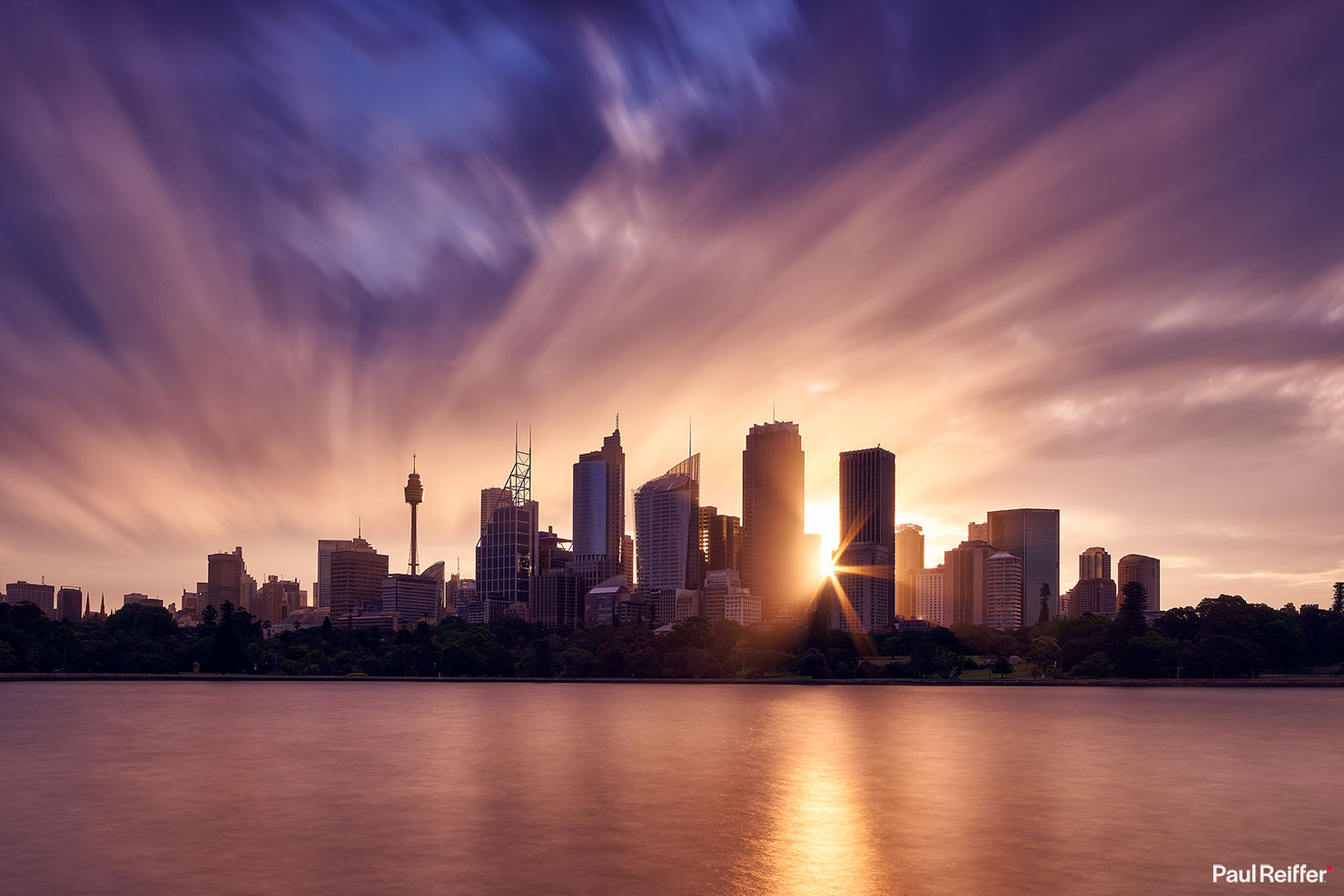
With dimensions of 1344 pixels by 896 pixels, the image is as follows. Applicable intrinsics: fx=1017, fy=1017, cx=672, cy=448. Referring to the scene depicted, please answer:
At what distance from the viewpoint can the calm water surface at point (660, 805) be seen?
136ft

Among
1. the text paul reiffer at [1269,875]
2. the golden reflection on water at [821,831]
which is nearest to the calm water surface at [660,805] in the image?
the golden reflection on water at [821,831]

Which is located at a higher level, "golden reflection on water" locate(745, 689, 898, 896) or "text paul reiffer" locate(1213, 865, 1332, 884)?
"text paul reiffer" locate(1213, 865, 1332, 884)

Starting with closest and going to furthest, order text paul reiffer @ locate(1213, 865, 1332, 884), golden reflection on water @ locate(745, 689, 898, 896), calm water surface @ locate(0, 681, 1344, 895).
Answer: golden reflection on water @ locate(745, 689, 898, 896) → text paul reiffer @ locate(1213, 865, 1332, 884) → calm water surface @ locate(0, 681, 1344, 895)

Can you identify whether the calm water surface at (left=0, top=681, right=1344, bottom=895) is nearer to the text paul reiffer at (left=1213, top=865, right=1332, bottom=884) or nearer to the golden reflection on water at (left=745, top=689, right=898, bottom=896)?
the golden reflection on water at (left=745, top=689, right=898, bottom=896)

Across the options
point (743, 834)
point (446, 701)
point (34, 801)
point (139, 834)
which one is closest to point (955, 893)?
point (743, 834)

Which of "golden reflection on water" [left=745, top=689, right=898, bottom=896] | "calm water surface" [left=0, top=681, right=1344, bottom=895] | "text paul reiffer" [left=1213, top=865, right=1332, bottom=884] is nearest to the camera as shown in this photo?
"golden reflection on water" [left=745, top=689, right=898, bottom=896]

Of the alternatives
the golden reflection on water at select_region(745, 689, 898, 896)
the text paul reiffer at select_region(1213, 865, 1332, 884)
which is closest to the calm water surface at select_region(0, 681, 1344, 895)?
the golden reflection on water at select_region(745, 689, 898, 896)

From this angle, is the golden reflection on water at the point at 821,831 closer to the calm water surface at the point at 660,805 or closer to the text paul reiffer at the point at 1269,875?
the calm water surface at the point at 660,805

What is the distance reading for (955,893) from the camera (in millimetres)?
38469

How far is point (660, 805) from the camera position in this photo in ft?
190

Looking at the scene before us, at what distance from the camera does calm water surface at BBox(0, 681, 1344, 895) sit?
136 ft

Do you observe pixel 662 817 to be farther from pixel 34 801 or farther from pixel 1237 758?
pixel 1237 758

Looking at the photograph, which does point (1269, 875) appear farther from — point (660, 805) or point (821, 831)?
point (660, 805)

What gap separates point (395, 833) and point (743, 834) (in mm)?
16890
